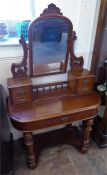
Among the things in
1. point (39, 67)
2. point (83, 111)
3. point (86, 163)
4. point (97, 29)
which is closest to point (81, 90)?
point (83, 111)

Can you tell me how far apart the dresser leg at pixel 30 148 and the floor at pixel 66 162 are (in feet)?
0.34

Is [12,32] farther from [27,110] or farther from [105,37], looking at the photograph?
[105,37]

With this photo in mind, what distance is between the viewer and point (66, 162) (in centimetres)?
161

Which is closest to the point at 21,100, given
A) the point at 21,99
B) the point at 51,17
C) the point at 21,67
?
the point at 21,99

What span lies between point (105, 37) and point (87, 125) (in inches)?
32.2

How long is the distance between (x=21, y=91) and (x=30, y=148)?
48 cm

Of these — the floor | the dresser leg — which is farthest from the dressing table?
the floor

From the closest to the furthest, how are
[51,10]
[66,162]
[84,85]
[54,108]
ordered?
[51,10], [54,108], [84,85], [66,162]

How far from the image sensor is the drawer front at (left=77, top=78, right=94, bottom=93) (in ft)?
4.58

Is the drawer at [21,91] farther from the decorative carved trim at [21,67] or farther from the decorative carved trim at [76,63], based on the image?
the decorative carved trim at [76,63]

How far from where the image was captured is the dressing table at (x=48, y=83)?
121 centimetres

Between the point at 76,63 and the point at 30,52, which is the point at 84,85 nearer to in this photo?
the point at 76,63

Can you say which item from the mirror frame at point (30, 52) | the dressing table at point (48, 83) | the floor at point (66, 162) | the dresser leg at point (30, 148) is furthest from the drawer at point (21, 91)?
the floor at point (66, 162)

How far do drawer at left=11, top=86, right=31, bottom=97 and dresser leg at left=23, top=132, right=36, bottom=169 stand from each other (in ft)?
0.98
